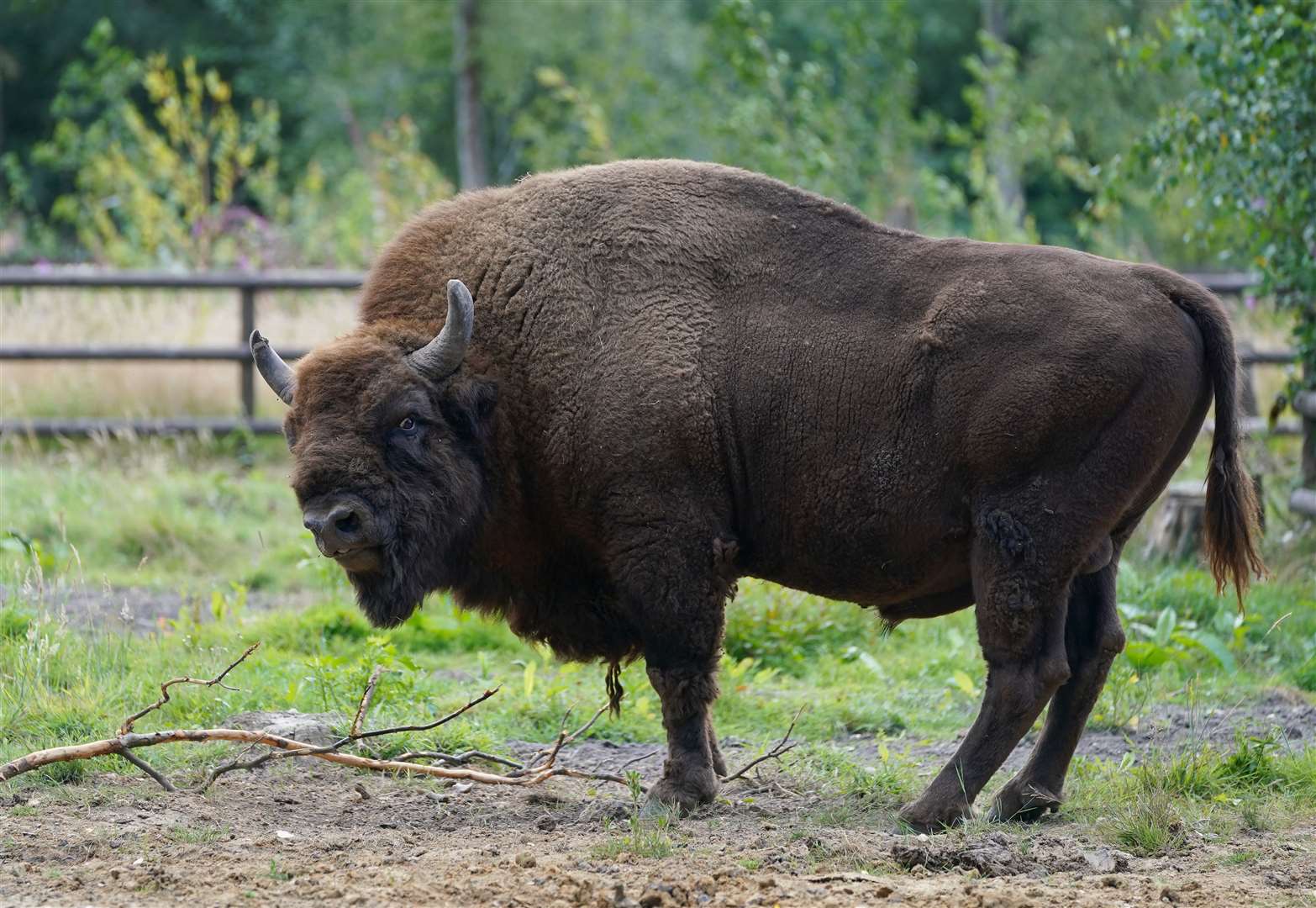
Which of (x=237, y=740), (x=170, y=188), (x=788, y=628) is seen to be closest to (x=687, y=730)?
(x=237, y=740)

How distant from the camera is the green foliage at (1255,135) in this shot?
7.77m

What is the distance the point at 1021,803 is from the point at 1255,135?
4616mm

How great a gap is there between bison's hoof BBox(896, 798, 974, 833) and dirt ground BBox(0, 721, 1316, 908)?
10 centimetres

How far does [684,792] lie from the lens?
5039 mm

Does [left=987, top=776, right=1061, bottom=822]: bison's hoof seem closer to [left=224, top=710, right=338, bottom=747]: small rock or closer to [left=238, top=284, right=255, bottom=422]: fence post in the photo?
[left=224, top=710, right=338, bottom=747]: small rock

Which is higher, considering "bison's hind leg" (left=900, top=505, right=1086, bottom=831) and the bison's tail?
the bison's tail

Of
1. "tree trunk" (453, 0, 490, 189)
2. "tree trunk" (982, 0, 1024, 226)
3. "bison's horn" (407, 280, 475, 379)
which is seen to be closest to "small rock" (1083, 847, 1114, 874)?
"bison's horn" (407, 280, 475, 379)

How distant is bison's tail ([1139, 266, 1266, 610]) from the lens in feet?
15.7

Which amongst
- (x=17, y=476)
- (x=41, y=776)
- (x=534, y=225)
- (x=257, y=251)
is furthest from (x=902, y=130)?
(x=41, y=776)

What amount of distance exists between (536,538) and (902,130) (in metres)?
14.0

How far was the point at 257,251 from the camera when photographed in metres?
15.2

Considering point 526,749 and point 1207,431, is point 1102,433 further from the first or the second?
point 1207,431

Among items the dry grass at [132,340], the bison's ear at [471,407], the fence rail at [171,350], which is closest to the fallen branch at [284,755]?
the bison's ear at [471,407]

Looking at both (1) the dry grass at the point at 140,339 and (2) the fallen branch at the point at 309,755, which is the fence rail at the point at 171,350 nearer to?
(1) the dry grass at the point at 140,339
